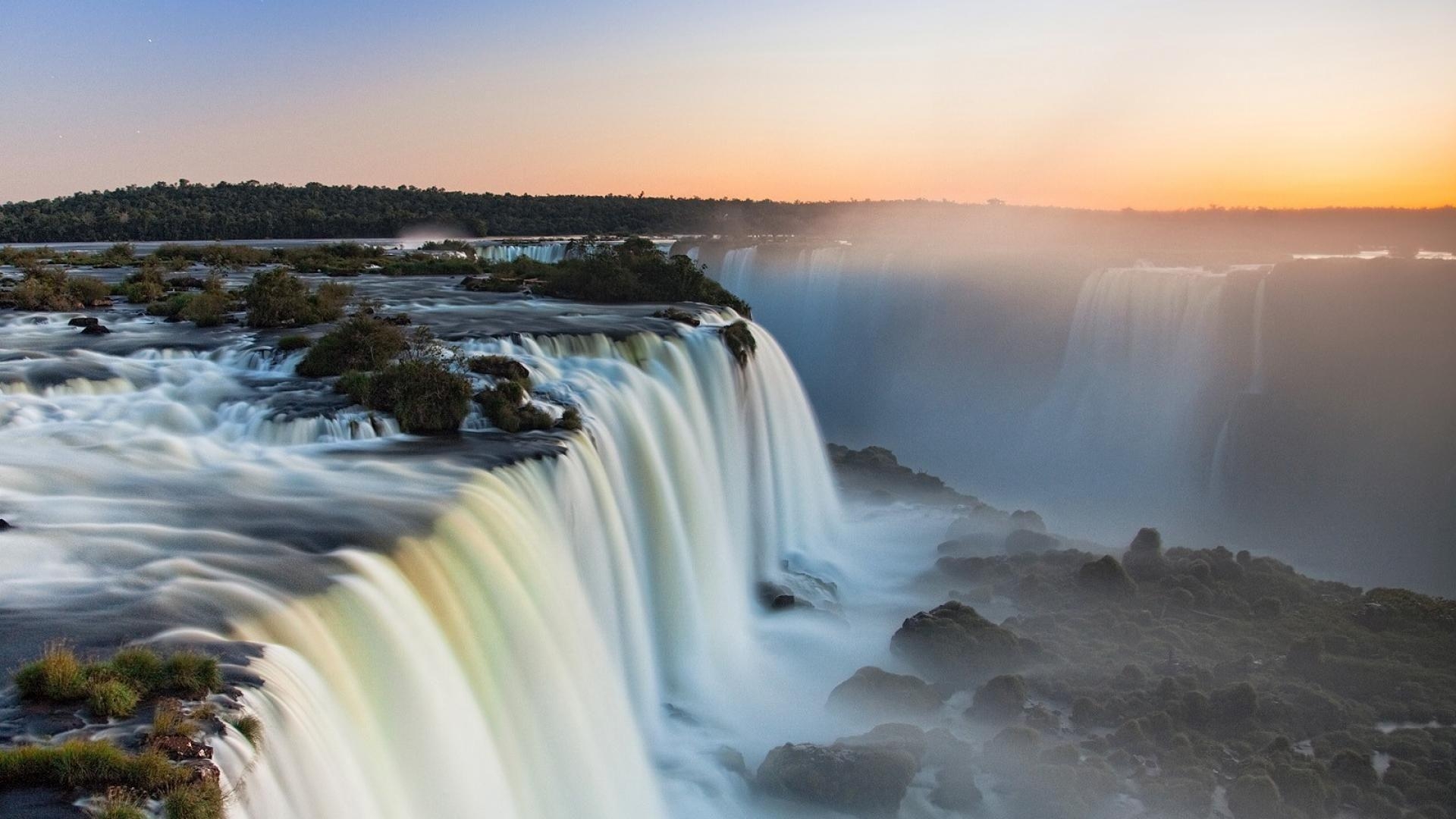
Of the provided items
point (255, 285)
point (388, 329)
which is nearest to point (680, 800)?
point (388, 329)

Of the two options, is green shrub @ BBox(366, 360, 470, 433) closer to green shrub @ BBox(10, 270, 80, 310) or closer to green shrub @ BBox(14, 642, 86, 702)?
green shrub @ BBox(14, 642, 86, 702)

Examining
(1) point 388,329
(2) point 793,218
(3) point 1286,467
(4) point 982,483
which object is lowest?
(4) point 982,483

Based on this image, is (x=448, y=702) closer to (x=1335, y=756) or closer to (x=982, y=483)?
(x=1335, y=756)

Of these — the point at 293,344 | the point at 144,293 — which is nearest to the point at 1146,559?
the point at 293,344

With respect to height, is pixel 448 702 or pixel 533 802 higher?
pixel 448 702

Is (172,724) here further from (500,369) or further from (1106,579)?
(1106,579)

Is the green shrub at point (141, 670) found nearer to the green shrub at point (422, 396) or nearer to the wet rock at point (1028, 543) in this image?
the green shrub at point (422, 396)

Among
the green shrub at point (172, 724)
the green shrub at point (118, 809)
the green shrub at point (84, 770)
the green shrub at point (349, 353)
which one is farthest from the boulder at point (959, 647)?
the green shrub at point (118, 809)
